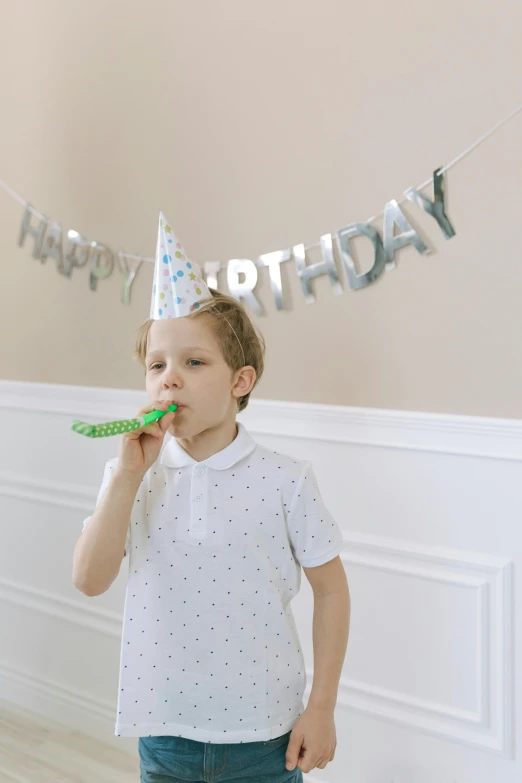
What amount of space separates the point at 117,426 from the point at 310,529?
31 centimetres

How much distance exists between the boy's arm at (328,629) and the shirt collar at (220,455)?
19cm

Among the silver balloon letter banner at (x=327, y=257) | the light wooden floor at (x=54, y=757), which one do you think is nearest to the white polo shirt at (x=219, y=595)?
the silver balloon letter banner at (x=327, y=257)

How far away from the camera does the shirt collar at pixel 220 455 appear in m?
1.09

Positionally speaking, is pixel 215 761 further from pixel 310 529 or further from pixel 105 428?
pixel 105 428

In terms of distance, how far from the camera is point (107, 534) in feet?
3.46

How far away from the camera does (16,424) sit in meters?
2.26

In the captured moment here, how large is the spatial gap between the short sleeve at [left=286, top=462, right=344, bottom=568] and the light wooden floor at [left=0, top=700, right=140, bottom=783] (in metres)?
1.10

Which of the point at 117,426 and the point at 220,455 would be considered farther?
the point at 220,455

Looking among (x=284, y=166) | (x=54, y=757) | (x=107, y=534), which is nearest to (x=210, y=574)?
(x=107, y=534)

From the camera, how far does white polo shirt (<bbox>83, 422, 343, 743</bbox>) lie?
1.06m

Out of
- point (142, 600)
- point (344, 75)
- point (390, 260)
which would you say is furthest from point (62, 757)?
point (344, 75)

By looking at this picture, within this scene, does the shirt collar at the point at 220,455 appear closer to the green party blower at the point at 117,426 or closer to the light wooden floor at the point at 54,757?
the green party blower at the point at 117,426

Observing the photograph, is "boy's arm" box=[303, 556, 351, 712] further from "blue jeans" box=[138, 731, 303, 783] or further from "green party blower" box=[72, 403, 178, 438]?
"green party blower" box=[72, 403, 178, 438]

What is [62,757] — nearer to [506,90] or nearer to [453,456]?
[453,456]
